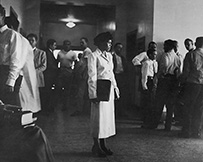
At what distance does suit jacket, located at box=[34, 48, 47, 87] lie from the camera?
107 cm

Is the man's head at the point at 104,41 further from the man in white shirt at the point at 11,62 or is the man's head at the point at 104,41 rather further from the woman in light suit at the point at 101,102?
the man in white shirt at the point at 11,62

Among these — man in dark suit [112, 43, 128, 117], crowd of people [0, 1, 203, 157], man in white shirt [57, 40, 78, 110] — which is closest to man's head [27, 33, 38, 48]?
crowd of people [0, 1, 203, 157]

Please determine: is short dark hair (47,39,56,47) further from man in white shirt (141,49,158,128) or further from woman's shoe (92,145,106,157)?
woman's shoe (92,145,106,157)

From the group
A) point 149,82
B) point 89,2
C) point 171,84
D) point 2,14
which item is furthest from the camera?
point 171,84

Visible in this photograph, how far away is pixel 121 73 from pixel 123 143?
548 mm

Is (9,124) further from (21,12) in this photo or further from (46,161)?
(21,12)

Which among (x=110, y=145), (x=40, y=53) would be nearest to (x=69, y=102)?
(x=40, y=53)

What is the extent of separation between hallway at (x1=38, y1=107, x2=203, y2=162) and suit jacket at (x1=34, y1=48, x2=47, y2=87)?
0.52 ft

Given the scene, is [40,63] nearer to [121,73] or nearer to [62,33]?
[62,33]

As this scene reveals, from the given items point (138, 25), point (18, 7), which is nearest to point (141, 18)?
point (138, 25)

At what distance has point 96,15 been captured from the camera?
118 centimetres

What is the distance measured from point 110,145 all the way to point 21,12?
3.34 feet

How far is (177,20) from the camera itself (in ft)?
4.26

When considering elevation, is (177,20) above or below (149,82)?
above
